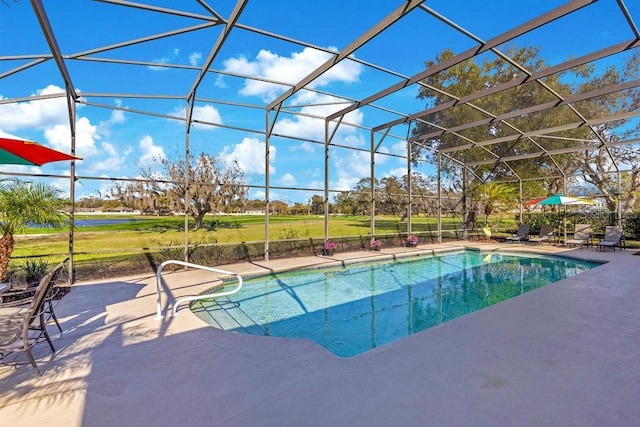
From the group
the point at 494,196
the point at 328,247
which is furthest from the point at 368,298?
the point at 494,196

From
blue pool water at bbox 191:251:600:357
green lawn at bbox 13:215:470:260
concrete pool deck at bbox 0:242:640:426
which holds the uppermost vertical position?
green lawn at bbox 13:215:470:260

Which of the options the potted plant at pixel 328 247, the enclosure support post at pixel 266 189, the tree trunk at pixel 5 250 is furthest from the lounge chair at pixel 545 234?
the tree trunk at pixel 5 250

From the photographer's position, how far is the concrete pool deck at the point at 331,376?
2.16 meters

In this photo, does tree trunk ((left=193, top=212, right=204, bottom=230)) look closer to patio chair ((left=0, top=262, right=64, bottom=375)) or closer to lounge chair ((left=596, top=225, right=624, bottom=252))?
patio chair ((left=0, top=262, right=64, bottom=375))

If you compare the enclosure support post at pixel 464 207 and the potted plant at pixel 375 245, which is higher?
the enclosure support post at pixel 464 207

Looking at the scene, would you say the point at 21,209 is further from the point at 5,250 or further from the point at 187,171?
the point at 187,171

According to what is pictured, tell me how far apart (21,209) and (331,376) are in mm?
5552

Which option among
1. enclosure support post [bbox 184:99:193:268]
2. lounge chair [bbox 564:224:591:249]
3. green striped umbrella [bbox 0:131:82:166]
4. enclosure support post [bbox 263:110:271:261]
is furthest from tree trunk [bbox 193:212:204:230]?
lounge chair [bbox 564:224:591:249]

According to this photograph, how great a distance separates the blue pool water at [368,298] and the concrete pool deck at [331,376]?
1155mm

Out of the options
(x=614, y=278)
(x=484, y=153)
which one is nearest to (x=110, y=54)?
(x=614, y=278)

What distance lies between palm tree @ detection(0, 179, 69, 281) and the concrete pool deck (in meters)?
1.89

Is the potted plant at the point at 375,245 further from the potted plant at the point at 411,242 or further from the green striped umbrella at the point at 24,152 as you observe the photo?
the green striped umbrella at the point at 24,152

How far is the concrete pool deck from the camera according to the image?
2164 mm

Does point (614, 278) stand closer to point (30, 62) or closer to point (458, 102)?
point (458, 102)
